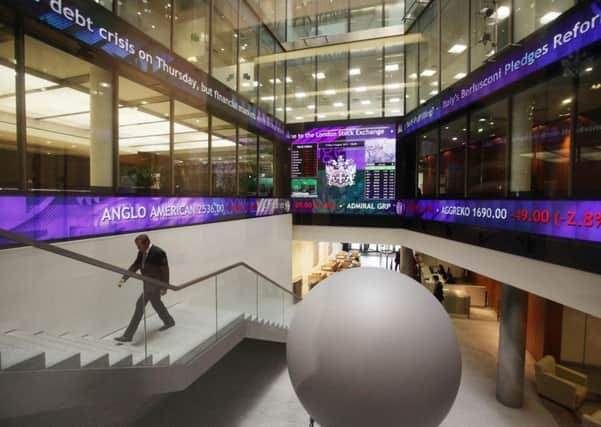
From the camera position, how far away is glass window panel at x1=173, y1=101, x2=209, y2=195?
7.33 m

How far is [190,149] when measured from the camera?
783 centimetres

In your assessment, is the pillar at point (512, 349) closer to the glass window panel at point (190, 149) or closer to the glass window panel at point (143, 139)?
the glass window panel at point (190, 149)

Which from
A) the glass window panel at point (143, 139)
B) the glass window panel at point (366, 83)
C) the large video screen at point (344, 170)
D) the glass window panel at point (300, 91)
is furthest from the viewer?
the glass window panel at point (300, 91)

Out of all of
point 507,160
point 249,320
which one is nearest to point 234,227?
point 249,320

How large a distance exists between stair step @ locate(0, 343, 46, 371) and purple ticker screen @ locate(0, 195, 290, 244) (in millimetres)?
874

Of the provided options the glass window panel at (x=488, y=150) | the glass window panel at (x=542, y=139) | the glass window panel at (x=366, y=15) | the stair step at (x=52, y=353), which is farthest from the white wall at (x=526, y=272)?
the glass window panel at (x=366, y=15)

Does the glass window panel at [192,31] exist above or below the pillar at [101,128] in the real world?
above

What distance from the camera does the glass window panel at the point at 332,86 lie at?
13.4m

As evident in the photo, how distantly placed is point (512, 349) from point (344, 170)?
7.82m

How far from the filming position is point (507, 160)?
682cm

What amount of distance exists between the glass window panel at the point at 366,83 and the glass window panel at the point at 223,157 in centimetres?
583

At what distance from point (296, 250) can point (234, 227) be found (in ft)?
22.2

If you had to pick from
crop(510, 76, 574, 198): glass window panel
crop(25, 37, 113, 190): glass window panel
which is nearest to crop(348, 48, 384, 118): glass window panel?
crop(510, 76, 574, 198): glass window panel

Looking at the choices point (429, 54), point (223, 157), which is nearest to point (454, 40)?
point (429, 54)
